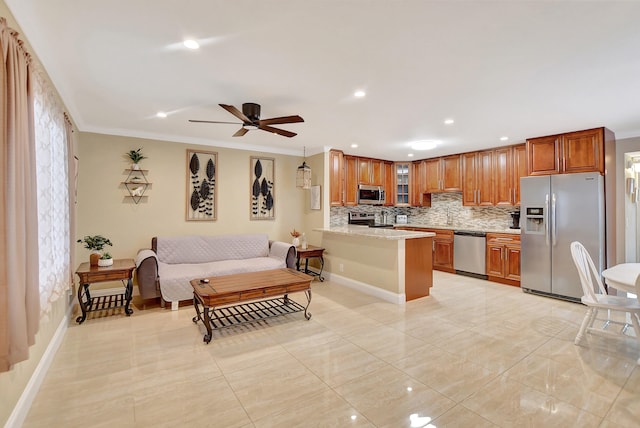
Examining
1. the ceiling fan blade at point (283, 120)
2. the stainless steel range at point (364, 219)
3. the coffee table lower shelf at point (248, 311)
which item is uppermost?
the ceiling fan blade at point (283, 120)

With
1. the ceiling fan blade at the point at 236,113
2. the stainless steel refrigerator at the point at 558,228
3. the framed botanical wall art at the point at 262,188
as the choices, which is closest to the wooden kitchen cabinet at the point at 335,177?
the framed botanical wall art at the point at 262,188

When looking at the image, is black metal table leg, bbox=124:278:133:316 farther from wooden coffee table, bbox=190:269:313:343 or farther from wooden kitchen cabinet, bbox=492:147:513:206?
wooden kitchen cabinet, bbox=492:147:513:206

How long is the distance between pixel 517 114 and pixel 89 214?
600 centimetres

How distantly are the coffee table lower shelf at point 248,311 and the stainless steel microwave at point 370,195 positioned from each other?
120 inches

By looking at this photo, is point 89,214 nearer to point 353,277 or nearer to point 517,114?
point 353,277

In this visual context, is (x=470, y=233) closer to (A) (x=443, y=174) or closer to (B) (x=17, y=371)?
(A) (x=443, y=174)

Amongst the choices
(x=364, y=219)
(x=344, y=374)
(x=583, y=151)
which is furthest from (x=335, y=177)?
(x=344, y=374)

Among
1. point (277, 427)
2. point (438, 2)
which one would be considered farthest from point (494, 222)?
point (277, 427)

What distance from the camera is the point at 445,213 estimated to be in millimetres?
6961

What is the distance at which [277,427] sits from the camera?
1.86m

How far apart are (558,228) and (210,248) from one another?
5460 millimetres

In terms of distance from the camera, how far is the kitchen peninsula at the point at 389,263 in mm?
4285

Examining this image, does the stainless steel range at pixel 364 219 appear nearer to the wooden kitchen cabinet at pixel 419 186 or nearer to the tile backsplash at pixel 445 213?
the tile backsplash at pixel 445 213

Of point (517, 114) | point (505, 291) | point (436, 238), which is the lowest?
point (505, 291)
